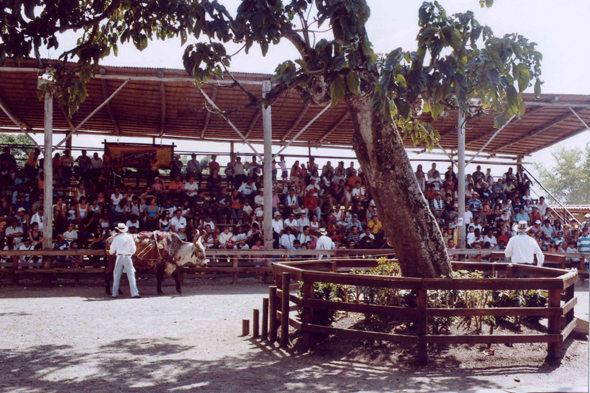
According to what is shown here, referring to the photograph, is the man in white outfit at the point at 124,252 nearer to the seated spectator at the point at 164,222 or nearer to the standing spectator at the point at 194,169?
the seated spectator at the point at 164,222

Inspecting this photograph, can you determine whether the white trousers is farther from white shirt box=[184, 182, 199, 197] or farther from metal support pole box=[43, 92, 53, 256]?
white shirt box=[184, 182, 199, 197]

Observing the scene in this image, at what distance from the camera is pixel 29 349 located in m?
7.35

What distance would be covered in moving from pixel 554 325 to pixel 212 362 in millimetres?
4074

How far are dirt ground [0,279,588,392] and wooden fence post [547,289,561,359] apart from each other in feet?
0.58

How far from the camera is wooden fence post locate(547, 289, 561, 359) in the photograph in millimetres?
6855

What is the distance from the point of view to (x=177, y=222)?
16.4 m

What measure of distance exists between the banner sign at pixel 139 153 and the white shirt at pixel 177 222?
11.7 feet

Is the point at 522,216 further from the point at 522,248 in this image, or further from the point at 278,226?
the point at 522,248

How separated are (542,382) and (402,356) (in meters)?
1.61

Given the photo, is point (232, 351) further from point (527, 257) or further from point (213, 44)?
point (527, 257)

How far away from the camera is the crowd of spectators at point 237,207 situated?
16.2m

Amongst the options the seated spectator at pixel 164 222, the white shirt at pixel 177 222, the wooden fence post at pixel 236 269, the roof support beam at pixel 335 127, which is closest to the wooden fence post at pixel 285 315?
the wooden fence post at pixel 236 269

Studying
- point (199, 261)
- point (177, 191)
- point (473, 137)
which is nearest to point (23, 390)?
point (199, 261)

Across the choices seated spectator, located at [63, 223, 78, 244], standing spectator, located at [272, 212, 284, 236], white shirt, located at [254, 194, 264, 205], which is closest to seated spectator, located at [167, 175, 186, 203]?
white shirt, located at [254, 194, 264, 205]
